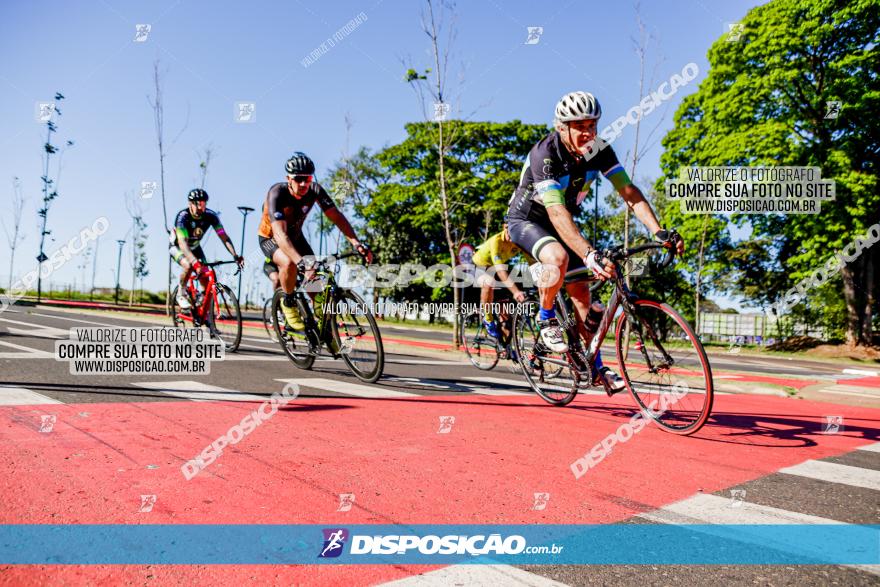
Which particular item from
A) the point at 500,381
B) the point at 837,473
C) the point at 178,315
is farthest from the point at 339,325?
the point at 178,315

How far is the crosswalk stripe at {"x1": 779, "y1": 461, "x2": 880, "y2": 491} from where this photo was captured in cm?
301

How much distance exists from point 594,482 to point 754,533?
29.5 inches

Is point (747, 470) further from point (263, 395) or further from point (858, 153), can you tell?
point (858, 153)

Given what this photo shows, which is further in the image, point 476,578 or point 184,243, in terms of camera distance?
point 184,243

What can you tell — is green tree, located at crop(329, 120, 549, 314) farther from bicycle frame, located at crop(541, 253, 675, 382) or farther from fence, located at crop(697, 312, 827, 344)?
bicycle frame, located at crop(541, 253, 675, 382)

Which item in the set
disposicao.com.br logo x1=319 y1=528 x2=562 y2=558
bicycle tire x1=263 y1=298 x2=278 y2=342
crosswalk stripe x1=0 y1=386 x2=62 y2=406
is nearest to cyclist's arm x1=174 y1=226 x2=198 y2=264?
bicycle tire x1=263 y1=298 x2=278 y2=342

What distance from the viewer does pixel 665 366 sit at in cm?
415

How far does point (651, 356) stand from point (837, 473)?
54.5 inches

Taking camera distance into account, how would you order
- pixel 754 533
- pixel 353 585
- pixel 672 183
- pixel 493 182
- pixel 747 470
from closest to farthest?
1. pixel 353 585
2. pixel 754 533
3. pixel 747 470
4. pixel 672 183
5. pixel 493 182

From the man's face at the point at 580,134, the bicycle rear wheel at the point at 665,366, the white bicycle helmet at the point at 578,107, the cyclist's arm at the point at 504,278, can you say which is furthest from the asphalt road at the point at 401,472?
the white bicycle helmet at the point at 578,107

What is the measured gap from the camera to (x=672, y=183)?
84.7 feet

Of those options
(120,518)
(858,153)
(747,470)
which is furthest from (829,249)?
(120,518)

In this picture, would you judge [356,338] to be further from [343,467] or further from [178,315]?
[178,315]

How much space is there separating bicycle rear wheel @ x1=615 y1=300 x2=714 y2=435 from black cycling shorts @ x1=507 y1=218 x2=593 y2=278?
0.57 meters
